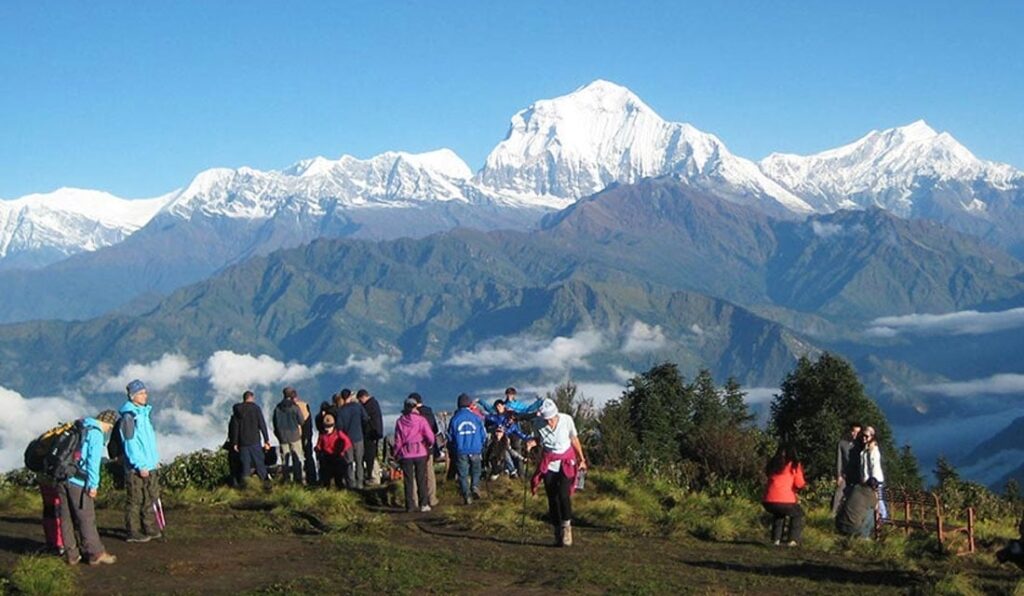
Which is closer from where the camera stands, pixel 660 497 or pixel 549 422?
pixel 549 422

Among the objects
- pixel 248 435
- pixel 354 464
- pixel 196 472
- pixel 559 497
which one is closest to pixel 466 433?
pixel 354 464

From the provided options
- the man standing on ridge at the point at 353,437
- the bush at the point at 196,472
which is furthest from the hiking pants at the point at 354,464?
the bush at the point at 196,472

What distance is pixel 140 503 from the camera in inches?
627

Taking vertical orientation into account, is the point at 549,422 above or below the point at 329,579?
above

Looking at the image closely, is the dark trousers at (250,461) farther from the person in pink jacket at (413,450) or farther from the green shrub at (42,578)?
the green shrub at (42,578)

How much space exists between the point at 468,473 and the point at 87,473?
793cm

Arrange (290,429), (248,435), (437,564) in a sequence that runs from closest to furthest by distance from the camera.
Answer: (437,564), (248,435), (290,429)

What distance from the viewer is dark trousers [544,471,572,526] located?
16.3 m

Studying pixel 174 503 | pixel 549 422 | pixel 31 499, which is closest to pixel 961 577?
pixel 549 422

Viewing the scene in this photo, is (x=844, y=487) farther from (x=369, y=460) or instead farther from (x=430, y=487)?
(x=369, y=460)

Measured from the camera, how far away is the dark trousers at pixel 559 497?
16297 mm

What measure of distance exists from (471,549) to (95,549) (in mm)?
4814

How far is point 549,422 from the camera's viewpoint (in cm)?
1650

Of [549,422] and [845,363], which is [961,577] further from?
[845,363]
